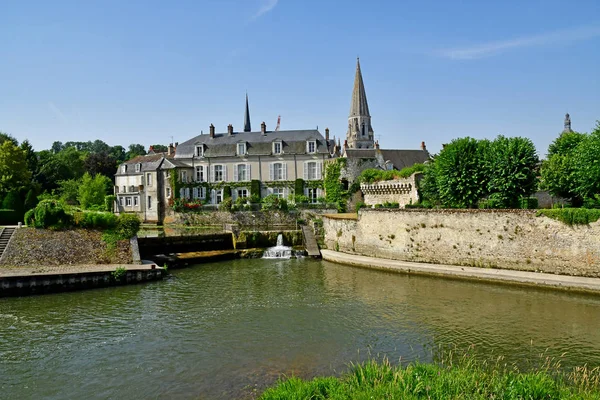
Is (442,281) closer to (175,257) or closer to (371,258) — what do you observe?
(371,258)

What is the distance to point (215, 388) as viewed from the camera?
10086 millimetres

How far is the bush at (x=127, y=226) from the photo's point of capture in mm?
23938

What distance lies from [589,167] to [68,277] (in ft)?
76.9

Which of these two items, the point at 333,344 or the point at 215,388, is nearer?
the point at 215,388

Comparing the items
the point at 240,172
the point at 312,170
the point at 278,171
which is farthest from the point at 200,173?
the point at 312,170

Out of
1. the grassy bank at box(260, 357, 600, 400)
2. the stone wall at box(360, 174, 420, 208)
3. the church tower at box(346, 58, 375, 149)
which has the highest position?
the church tower at box(346, 58, 375, 149)

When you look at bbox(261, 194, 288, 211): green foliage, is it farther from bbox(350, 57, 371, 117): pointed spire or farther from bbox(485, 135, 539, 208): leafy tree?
bbox(350, 57, 371, 117): pointed spire

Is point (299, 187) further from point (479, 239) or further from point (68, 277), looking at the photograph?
point (68, 277)

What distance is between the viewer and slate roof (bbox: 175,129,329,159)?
42750 mm

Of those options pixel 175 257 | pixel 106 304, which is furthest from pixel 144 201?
pixel 106 304

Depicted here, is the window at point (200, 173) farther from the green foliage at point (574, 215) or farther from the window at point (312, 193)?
the green foliage at point (574, 215)

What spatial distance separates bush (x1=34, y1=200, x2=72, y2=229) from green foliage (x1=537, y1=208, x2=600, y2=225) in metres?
23.2

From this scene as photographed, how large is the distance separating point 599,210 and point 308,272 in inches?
523

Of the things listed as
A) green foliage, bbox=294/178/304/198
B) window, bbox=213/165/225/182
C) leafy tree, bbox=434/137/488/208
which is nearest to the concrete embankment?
leafy tree, bbox=434/137/488/208
